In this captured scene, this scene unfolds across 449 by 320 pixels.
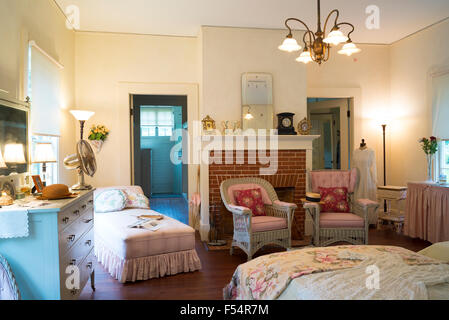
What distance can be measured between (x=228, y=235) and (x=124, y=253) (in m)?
2.08

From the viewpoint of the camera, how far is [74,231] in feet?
8.32

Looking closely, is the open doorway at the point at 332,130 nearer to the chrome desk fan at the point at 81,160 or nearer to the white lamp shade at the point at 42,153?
the chrome desk fan at the point at 81,160

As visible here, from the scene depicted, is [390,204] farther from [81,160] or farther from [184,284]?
[81,160]

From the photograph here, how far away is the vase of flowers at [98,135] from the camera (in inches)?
204

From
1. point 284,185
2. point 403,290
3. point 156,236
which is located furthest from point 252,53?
point 403,290

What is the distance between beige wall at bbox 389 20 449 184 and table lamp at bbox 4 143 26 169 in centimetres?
537

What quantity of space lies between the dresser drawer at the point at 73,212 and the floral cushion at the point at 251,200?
190 cm

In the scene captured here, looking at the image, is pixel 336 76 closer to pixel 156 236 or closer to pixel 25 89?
pixel 156 236

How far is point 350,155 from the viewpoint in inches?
238

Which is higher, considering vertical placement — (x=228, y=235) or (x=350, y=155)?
(x=350, y=155)

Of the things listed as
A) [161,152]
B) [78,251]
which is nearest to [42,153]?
[78,251]

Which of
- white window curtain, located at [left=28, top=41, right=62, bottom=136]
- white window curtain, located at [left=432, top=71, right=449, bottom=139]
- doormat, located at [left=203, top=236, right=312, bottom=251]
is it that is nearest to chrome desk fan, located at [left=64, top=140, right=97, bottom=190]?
white window curtain, located at [left=28, top=41, right=62, bottom=136]

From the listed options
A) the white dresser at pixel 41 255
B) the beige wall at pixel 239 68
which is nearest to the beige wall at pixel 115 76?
the beige wall at pixel 239 68
